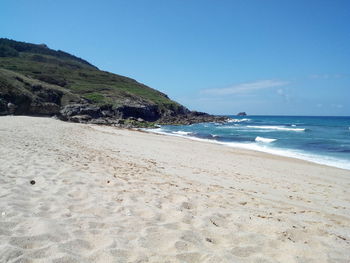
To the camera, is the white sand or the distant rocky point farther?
the distant rocky point

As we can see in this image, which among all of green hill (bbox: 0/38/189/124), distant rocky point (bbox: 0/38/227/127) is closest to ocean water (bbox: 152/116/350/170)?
distant rocky point (bbox: 0/38/227/127)

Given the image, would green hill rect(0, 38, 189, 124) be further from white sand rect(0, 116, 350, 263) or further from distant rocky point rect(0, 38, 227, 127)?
white sand rect(0, 116, 350, 263)

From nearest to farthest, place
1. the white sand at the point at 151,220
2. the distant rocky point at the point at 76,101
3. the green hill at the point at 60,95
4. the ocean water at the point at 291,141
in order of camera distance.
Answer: the white sand at the point at 151,220
the ocean water at the point at 291,141
the green hill at the point at 60,95
the distant rocky point at the point at 76,101

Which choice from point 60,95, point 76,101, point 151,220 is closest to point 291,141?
point 151,220

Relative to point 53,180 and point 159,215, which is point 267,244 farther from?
point 53,180

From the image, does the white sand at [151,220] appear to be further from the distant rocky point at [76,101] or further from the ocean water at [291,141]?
the distant rocky point at [76,101]

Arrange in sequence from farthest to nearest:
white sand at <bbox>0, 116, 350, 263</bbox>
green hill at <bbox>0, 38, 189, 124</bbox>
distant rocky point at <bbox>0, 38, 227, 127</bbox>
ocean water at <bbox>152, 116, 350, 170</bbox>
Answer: distant rocky point at <bbox>0, 38, 227, 127</bbox>, green hill at <bbox>0, 38, 189, 124</bbox>, ocean water at <bbox>152, 116, 350, 170</bbox>, white sand at <bbox>0, 116, 350, 263</bbox>

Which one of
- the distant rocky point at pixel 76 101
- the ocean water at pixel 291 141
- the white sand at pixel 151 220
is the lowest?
the ocean water at pixel 291 141

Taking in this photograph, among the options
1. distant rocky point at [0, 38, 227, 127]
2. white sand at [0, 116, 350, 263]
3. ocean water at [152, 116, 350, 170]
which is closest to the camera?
white sand at [0, 116, 350, 263]

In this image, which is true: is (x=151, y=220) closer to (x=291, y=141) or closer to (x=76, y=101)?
(x=291, y=141)

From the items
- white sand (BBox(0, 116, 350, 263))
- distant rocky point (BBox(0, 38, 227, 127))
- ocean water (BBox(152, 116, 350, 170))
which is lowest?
ocean water (BBox(152, 116, 350, 170))

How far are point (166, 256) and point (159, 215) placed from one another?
4.39 feet

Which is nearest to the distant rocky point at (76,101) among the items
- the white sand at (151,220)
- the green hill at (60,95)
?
the green hill at (60,95)

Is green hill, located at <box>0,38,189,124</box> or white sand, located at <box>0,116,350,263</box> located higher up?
green hill, located at <box>0,38,189,124</box>
